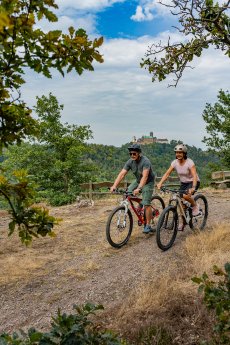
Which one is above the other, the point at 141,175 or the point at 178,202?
the point at 141,175

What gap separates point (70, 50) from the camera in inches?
85.6

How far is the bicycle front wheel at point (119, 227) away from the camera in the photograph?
819 centimetres

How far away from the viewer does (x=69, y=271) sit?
23.5 feet

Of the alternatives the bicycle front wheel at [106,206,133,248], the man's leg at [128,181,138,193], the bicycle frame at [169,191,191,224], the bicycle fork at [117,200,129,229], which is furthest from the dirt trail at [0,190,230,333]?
the man's leg at [128,181,138,193]

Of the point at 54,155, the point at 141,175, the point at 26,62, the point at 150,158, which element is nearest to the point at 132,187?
the point at 141,175

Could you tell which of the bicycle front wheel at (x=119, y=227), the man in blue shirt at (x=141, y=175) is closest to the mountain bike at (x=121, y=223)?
the bicycle front wheel at (x=119, y=227)

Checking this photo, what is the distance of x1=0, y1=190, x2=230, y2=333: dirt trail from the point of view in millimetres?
5742

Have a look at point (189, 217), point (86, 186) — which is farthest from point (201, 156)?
point (189, 217)

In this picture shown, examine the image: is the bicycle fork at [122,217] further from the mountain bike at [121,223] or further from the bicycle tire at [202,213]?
the bicycle tire at [202,213]

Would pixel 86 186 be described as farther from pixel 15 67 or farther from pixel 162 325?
pixel 15 67

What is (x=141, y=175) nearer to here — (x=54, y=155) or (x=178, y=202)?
(x=178, y=202)

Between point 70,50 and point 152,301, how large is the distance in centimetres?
388

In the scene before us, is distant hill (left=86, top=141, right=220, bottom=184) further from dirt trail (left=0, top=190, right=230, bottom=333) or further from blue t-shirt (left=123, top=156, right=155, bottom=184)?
blue t-shirt (left=123, top=156, right=155, bottom=184)

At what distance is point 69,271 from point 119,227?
5.38ft
